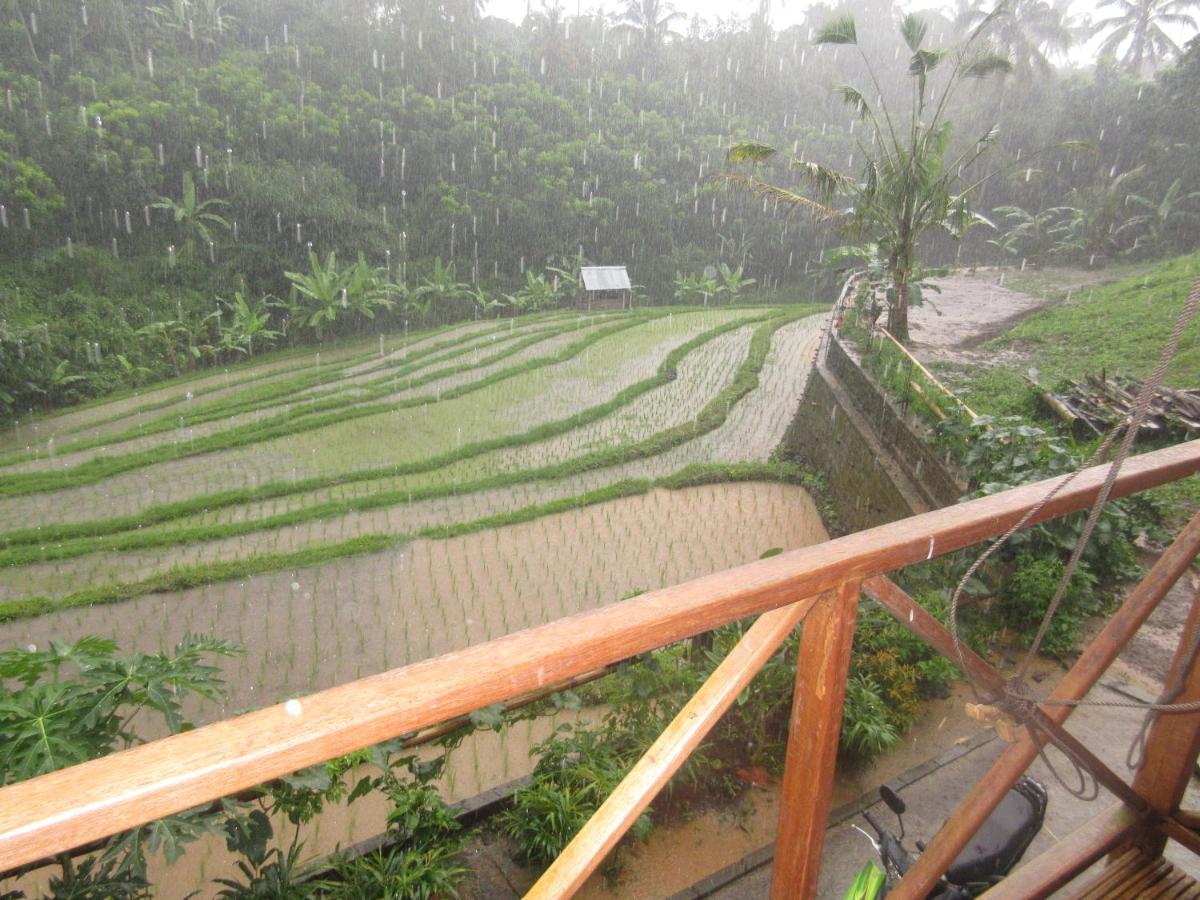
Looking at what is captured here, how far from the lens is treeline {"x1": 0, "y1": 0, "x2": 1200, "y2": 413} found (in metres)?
13.9

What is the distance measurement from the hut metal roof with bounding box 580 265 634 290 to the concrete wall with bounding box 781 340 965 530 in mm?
9021

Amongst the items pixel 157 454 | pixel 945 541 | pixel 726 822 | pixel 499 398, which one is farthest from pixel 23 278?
pixel 945 541

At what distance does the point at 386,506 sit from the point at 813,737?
644 cm

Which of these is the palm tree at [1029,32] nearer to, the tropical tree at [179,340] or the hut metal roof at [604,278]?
the hut metal roof at [604,278]

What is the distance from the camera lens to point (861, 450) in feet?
23.6

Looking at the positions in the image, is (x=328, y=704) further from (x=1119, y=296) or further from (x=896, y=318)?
(x=1119, y=296)

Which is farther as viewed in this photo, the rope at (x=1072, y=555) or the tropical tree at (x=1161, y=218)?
the tropical tree at (x=1161, y=218)

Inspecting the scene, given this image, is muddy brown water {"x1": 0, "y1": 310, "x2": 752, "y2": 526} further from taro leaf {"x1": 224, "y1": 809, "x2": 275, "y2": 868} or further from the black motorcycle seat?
the black motorcycle seat

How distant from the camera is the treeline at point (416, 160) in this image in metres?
13.9

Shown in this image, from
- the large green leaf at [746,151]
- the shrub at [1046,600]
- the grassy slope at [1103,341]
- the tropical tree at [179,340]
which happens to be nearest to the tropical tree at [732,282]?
the grassy slope at [1103,341]

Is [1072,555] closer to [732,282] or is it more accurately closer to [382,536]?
[382,536]

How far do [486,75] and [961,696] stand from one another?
22.1 m

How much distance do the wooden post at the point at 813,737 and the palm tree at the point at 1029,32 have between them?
82.1 ft

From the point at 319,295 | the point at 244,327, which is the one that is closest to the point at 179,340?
the point at 244,327
